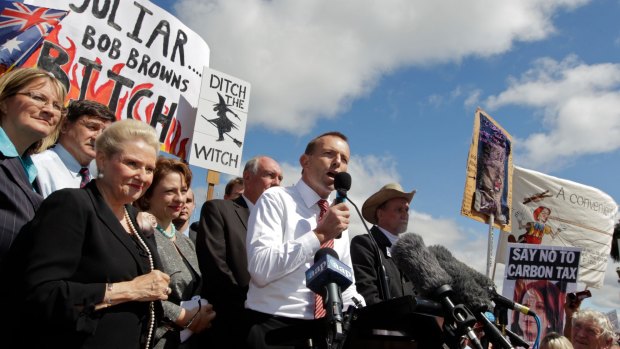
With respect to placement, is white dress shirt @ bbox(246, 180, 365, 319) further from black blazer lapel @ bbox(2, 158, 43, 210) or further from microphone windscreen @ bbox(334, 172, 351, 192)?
black blazer lapel @ bbox(2, 158, 43, 210)

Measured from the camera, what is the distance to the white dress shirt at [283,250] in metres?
2.61

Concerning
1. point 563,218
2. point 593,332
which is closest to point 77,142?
point 593,332

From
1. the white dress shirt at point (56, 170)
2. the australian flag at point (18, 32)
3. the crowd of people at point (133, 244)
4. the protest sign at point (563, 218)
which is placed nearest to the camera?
the crowd of people at point (133, 244)

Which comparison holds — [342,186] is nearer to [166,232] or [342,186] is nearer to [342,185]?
[342,185]

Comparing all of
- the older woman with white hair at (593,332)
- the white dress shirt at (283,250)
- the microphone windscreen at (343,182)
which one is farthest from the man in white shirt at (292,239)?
the older woman with white hair at (593,332)

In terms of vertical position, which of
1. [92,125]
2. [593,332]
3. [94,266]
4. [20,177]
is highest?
[92,125]

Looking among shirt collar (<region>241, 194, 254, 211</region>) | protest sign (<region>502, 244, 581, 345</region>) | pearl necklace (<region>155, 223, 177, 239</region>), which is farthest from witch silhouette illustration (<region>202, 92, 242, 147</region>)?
protest sign (<region>502, 244, 581, 345</region>)

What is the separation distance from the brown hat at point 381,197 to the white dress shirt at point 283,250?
215cm

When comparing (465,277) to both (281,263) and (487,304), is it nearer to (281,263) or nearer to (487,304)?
(487,304)

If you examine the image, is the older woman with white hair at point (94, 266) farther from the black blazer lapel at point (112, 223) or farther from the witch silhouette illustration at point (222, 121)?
the witch silhouette illustration at point (222, 121)

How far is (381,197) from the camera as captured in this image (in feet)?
17.3

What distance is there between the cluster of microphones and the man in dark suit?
1.47 meters

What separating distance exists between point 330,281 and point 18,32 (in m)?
3.89

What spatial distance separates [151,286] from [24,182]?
795mm
